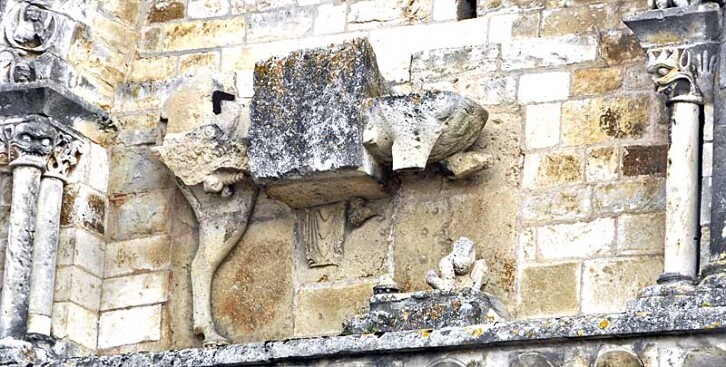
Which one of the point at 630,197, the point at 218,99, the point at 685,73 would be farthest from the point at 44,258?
the point at 685,73

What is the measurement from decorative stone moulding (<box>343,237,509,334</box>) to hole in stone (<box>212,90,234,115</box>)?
1196 mm

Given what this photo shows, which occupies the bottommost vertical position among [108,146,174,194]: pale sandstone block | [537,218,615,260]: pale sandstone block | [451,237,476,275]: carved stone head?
[451,237,476,275]: carved stone head

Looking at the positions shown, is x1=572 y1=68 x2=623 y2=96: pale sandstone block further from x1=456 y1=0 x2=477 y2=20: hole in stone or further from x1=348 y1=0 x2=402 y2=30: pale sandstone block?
x1=348 y1=0 x2=402 y2=30: pale sandstone block

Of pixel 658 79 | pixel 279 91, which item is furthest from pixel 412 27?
pixel 658 79

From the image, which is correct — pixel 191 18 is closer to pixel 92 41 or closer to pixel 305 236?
pixel 92 41

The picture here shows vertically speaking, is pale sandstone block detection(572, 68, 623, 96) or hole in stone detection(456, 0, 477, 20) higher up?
hole in stone detection(456, 0, 477, 20)

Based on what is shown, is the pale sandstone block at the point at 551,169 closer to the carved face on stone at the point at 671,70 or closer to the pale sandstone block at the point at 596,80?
the pale sandstone block at the point at 596,80

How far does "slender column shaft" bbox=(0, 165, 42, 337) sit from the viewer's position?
1082 centimetres

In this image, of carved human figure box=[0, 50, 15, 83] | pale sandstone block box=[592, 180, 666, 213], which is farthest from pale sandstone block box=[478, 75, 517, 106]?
carved human figure box=[0, 50, 15, 83]

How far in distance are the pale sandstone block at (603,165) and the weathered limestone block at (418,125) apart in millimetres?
473

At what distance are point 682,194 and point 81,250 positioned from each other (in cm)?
268

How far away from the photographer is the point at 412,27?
11.0 meters

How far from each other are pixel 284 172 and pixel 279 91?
1.16 ft

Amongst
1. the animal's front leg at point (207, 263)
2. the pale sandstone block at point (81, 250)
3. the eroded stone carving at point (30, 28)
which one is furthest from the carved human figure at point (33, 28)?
the animal's front leg at point (207, 263)
